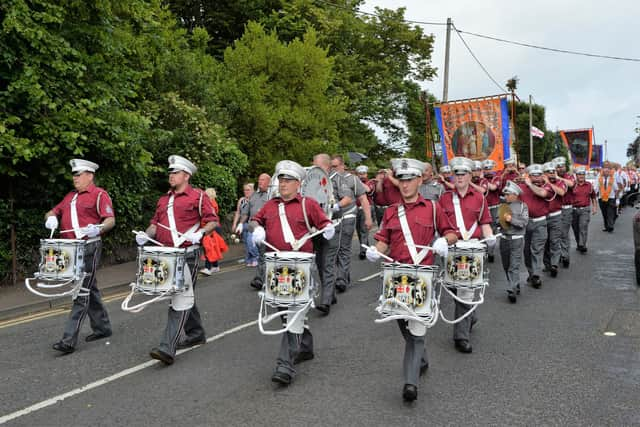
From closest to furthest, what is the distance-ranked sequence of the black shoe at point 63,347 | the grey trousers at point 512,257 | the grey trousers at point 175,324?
the grey trousers at point 175,324, the black shoe at point 63,347, the grey trousers at point 512,257

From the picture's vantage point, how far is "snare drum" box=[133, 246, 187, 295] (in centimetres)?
579

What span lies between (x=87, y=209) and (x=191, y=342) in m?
2.04

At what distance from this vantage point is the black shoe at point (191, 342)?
6.62 metres

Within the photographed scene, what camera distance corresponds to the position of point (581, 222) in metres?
13.7

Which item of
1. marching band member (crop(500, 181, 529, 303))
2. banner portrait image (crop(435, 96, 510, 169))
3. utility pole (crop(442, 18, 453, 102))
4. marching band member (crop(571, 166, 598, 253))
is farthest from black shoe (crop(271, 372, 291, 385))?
utility pole (crop(442, 18, 453, 102))

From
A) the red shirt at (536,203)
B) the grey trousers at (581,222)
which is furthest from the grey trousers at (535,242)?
the grey trousers at (581,222)

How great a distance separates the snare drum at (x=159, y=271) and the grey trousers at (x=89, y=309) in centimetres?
134

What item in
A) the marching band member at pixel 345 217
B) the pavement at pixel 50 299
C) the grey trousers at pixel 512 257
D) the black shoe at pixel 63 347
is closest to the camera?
the black shoe at pixel 63 347

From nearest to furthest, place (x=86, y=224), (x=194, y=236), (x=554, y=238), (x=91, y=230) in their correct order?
(x=194, y=236) → (x=91, y=230) → (x=86, y=224) → (x=554, y=238)

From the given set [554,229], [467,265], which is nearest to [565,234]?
[554,229]

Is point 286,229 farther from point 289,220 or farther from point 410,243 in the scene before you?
point 410,243

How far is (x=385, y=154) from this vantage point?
109 feet

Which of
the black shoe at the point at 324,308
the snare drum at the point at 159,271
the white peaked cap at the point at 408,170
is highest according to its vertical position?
the white peaked cap at the point at 408,170

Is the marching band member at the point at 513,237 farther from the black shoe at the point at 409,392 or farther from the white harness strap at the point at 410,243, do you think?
the black shoe at the point at 409,392
